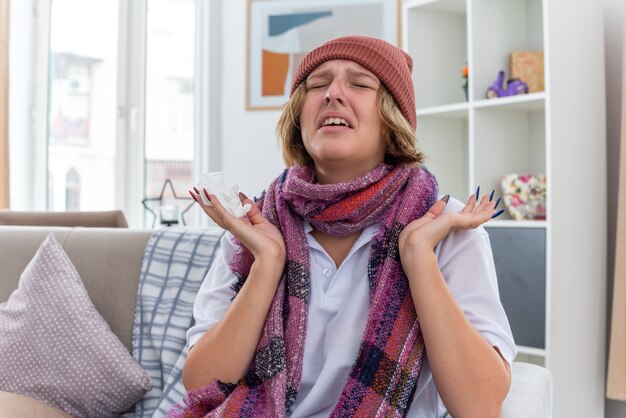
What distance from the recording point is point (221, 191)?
1.33m

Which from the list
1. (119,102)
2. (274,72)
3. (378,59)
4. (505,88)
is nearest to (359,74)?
(378,59)

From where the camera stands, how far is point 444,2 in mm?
2807

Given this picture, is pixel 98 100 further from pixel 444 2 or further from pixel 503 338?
pixel 503 338

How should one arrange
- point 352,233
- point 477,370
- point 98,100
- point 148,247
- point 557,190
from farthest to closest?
point 98,100 → point 557,190 → point 148,247 → point 352,233 → point 477,370

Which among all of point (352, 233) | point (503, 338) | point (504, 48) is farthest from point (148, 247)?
point (504, 48)

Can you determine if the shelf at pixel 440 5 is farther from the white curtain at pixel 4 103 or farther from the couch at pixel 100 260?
the white curtain at pixel 4 103

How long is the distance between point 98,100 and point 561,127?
278 cm

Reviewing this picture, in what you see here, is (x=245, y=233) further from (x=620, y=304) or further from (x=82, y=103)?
(x=82, y=103)

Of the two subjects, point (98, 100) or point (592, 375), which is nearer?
point (592, 375)

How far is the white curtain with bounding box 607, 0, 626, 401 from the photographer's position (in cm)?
232

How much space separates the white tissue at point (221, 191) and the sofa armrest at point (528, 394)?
60 centimetres

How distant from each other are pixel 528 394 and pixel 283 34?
266 cm

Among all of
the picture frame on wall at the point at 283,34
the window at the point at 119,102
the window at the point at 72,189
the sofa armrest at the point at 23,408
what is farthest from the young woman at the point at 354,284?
the window at the point at 72,189

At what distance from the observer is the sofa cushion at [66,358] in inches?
74.5
